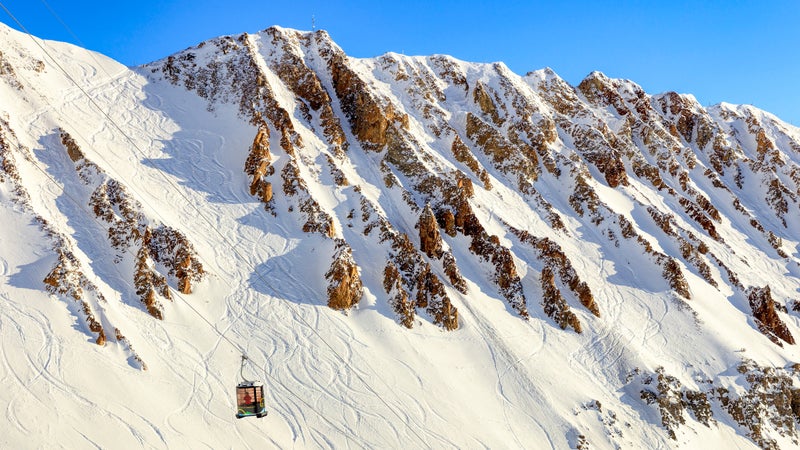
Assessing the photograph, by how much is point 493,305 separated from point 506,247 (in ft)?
22.0

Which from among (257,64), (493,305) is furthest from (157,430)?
(257,64)

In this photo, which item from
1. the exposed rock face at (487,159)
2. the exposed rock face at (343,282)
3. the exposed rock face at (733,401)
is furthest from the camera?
the exposed rock face at (487,159)

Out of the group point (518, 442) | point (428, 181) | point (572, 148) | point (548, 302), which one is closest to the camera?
point (518, 442)

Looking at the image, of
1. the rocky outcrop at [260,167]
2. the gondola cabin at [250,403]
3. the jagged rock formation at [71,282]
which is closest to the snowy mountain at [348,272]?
the jagged rock formation at [71,282]

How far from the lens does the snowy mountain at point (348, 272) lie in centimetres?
2825

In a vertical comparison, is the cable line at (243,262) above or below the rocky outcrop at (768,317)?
above

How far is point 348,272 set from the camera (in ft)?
120

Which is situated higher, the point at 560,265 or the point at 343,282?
the point at 343,282

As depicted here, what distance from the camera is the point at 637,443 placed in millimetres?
31516

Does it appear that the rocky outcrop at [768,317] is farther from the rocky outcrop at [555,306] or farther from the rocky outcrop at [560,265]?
the rocky outcrop at [555,306]

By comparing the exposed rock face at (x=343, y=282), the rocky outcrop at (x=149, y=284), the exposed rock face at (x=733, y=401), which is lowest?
the exposed rock face at (x=733, y=401)

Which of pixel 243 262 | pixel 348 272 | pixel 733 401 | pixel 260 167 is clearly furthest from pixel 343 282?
pixel 733 401

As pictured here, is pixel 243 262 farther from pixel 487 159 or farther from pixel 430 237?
pixel 487 159

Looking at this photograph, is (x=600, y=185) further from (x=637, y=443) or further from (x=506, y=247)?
(x=637, y=443)
